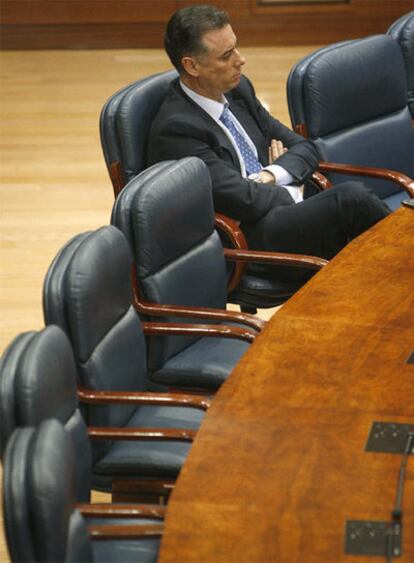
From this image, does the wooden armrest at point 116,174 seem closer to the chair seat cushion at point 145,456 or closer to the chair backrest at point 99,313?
the chair backrest at point 99,313

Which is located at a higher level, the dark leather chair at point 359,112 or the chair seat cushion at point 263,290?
the dark leather chair at point 359,112

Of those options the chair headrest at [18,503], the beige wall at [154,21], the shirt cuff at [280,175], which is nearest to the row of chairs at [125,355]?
the chair headrest at [18,503]

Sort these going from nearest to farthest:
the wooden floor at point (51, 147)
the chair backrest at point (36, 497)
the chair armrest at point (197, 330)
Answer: the chair backrest at point (36, 497) → the chair armrest at point (197, 330) → the wooden floor at point (51, 147)

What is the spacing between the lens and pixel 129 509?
2.59 m

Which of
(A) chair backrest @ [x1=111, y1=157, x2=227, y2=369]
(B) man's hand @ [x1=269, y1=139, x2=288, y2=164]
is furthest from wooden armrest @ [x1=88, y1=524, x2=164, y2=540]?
(B) man's hand @ [x1=269, y1=139, x2=288, y2=164]

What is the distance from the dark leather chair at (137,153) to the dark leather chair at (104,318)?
65 centimetres

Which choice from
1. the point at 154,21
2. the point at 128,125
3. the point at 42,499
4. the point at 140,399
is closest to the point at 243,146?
the point at 128,125

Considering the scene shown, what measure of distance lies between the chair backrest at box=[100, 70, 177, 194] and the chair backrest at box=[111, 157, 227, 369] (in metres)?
0.55

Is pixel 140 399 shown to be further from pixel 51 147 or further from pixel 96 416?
pixel 51 147

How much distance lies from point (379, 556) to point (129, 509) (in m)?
0.61

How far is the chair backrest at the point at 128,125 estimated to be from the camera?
416cm

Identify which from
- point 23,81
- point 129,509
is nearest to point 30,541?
point 129,509

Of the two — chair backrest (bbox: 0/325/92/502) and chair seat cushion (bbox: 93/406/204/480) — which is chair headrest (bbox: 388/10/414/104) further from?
chair backrest (bbox: 0/325/92/502)

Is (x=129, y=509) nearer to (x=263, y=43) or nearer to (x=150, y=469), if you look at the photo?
(x=150, y=469)
